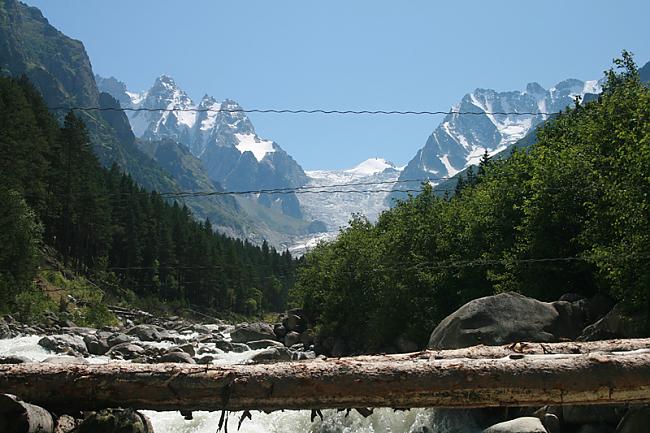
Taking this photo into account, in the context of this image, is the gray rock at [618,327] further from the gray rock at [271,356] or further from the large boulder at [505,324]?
the gray rock at [271,356]

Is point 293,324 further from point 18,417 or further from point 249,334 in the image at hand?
point 18,417

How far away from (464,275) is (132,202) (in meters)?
73.7

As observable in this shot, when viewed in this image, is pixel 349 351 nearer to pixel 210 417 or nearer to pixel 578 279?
pixel 578 279

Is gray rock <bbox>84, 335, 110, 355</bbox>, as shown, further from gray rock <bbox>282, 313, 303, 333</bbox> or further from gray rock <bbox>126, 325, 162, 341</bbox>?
gray rock <bbox>282, 313, 303, 333</bbox>

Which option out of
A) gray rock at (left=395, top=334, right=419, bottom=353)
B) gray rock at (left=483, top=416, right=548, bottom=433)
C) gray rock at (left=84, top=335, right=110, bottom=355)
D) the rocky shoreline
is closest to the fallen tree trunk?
the rocky shoreline

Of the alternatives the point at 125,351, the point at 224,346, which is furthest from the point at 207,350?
the point at 125,351

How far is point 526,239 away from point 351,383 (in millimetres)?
17802

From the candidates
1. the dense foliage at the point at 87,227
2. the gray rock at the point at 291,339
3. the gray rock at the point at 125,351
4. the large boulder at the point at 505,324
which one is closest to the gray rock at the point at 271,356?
the gray rock at the point at 125,351

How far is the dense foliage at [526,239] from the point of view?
17000 millimetres

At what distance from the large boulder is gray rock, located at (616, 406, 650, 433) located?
5.03 metres

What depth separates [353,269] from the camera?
126 feet

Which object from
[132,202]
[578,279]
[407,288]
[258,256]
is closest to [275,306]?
[258,256]

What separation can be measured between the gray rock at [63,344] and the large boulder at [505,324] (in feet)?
68.1

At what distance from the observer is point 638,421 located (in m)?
10.0
